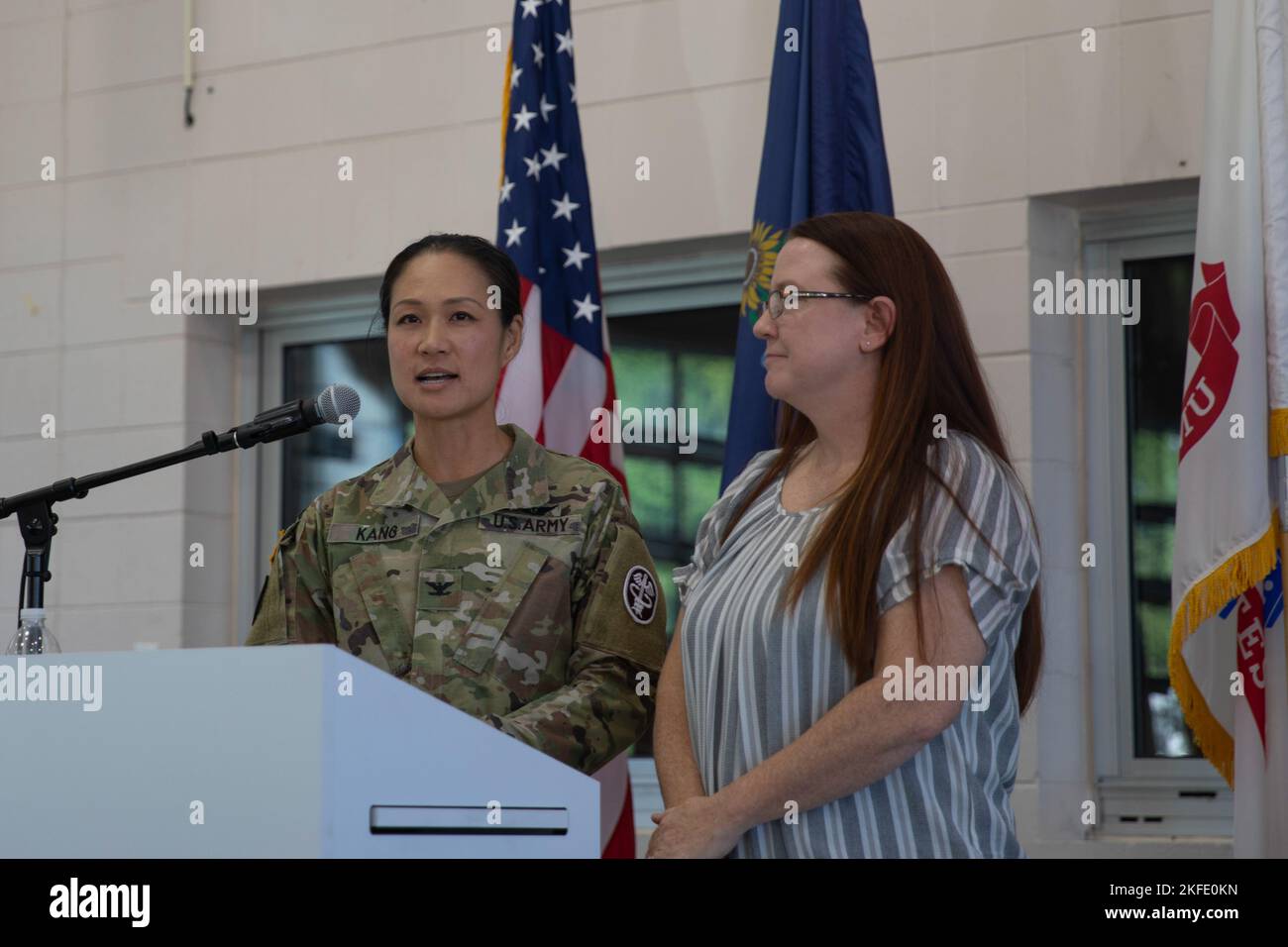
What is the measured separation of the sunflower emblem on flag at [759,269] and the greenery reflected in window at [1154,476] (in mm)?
695

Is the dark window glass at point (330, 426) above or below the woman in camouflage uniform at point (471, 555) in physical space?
above

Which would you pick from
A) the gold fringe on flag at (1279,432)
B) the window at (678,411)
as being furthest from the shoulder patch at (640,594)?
the window at (678,411)

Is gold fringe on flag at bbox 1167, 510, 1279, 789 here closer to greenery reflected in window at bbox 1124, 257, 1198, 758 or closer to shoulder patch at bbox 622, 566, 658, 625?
greenery reflected in window at bbox 1124, 257, 1198, 758

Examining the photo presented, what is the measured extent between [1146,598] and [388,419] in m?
1.74

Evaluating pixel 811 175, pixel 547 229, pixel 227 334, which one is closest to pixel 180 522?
pixel 227 334

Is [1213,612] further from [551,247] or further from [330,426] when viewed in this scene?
[330,426]

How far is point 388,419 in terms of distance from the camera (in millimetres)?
3879

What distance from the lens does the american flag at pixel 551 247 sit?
3029 millimetres

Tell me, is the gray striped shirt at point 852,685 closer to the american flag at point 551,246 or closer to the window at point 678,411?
the american flag at point 551,246

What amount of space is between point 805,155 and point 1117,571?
36.1 inches

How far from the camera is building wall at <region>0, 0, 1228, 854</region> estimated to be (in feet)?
9.71
